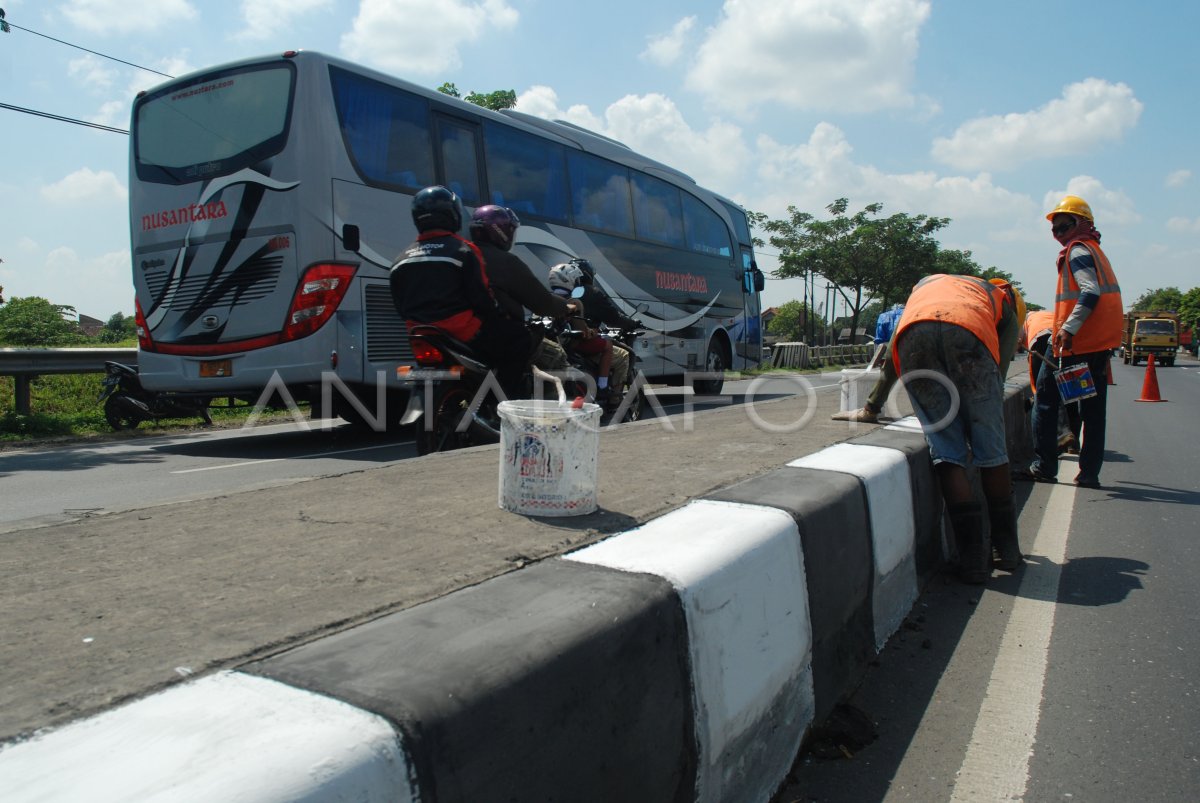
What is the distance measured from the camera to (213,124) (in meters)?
7.88

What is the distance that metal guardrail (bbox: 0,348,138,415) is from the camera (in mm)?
9531

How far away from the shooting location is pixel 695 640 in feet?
5.37

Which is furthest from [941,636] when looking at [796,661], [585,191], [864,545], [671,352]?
[671,352]

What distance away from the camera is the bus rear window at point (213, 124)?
7527 millimetres

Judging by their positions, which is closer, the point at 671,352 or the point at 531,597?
the point at 531,597

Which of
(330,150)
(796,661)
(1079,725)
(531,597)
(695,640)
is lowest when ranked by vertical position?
(1079,725)

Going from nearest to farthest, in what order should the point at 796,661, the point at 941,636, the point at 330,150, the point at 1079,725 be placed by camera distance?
1. the point at 796,661
2. the point at 1079,725
3. the point at 941,636
4. the point at 330,150

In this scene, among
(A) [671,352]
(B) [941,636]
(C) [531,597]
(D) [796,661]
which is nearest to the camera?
(C) [531,597]

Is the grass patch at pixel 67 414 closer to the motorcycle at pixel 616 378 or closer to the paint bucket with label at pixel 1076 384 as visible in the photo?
the motorcycle at pixel 616 378

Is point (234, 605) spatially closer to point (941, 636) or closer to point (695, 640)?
point (695, 640)

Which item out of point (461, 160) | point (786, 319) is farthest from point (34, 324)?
point (786, 319)

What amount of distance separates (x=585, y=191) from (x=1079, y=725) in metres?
9.83

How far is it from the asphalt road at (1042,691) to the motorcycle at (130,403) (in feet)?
29.7

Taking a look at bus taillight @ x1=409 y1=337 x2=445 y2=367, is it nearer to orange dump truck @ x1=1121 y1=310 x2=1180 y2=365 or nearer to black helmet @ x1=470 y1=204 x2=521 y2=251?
black helmet @ x1=470 y1=204 x2=521 y2=251
